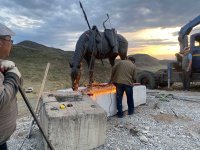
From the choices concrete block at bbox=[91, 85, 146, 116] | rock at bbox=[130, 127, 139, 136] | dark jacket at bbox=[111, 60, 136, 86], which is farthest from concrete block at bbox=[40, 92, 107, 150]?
dark jacket at bbox=[111, 60, 136, 86]

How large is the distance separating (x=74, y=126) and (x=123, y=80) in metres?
3.33

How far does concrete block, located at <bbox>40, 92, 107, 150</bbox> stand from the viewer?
505 cm

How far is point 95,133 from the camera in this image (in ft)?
18.1

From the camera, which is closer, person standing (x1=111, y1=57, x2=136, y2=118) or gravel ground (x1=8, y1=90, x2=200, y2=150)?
gravel ground (x1=8, y1=90, x2=200, y2=150)

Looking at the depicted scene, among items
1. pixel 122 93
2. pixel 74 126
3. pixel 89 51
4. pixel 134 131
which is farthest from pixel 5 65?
pixel 89 51

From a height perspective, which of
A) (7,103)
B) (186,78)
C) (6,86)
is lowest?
(186,78)

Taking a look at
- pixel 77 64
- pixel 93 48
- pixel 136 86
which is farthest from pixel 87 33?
pixel 136 86

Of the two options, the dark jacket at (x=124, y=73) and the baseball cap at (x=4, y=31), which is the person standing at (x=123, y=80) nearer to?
the dark jacket at (x=124, y=73)

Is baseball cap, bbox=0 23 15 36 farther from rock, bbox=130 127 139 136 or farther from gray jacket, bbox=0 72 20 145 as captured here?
rock, bbox=130 127 139 136

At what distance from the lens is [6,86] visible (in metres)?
2.47

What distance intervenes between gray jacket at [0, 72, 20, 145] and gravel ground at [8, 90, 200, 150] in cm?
311

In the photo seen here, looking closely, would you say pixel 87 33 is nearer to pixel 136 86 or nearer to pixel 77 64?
pixel 77 64

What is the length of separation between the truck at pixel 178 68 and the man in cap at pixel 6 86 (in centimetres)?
1273

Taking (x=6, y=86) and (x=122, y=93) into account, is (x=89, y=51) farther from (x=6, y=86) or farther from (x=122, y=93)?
(x=6, y=86)
